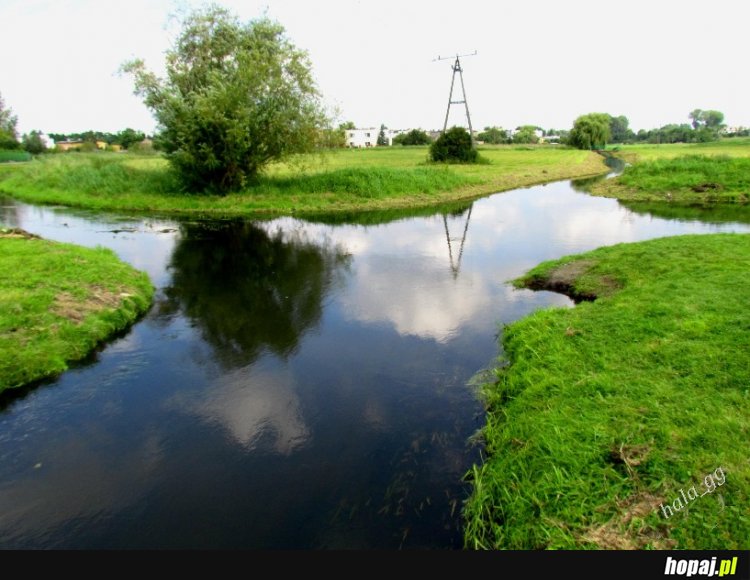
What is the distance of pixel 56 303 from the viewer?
33.0 feet

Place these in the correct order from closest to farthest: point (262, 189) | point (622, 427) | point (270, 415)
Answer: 1. point (622, 427)
2. point (270, 415)
3. point (262, 189)

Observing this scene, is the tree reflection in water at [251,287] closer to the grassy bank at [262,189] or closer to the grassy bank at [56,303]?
the grassy bank at [56,303]

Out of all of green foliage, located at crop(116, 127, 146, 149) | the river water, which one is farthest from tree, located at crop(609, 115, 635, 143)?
the river water

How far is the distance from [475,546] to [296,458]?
2588mm

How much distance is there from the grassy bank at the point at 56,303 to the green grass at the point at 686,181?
32.2 meters

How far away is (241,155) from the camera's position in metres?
27.3

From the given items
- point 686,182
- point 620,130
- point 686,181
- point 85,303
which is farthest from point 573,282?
point 620,130

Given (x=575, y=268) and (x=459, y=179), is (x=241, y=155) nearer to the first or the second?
(x=459, y=179)

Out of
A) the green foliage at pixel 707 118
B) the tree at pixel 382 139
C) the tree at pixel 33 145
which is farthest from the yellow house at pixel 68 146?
the green foliage at pixel 707 118

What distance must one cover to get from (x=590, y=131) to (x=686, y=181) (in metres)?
61.6

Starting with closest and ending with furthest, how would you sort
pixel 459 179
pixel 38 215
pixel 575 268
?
pixel 575 268
pixel 38 215
pixel 459 179


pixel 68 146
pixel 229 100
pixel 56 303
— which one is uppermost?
pixel 68 146

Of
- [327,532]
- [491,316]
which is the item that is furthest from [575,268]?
[327,532]

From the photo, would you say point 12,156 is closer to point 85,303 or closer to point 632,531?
point 85,303
